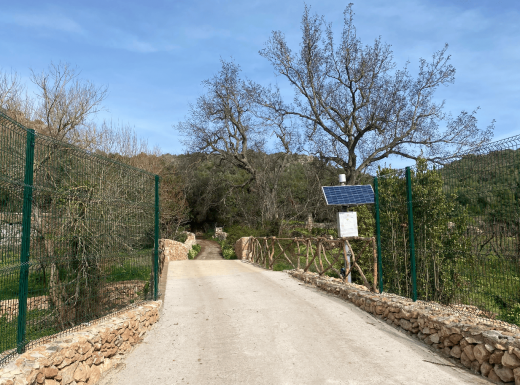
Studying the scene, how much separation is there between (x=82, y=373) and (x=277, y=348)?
2.48m

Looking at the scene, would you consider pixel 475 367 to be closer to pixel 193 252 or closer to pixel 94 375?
pixel 94 375

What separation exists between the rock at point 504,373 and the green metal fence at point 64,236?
16.4 feet

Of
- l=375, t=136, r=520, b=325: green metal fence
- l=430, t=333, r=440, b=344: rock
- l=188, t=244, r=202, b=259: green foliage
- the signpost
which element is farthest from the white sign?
l=188, t=244, r=202, b=259: green foliage

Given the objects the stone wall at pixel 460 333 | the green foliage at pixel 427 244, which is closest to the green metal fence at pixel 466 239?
the green foliage at pixel 427 244

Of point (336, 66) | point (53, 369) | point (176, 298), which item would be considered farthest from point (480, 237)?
point (336, 66)

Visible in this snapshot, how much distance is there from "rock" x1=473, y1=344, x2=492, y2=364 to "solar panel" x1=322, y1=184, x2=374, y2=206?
14.3 feet

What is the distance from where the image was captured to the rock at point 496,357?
4071mm

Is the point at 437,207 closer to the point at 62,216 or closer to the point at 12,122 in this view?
the point at 62,216

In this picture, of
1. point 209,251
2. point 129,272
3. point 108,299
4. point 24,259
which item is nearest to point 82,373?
point 24,259

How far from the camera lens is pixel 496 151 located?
4805 mm

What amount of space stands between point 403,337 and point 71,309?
4.81 meters

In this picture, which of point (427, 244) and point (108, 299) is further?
point (427, 244)

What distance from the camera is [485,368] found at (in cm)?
423

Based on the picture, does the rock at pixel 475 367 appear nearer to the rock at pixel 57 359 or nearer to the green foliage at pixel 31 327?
the rock at pixel 57 359
